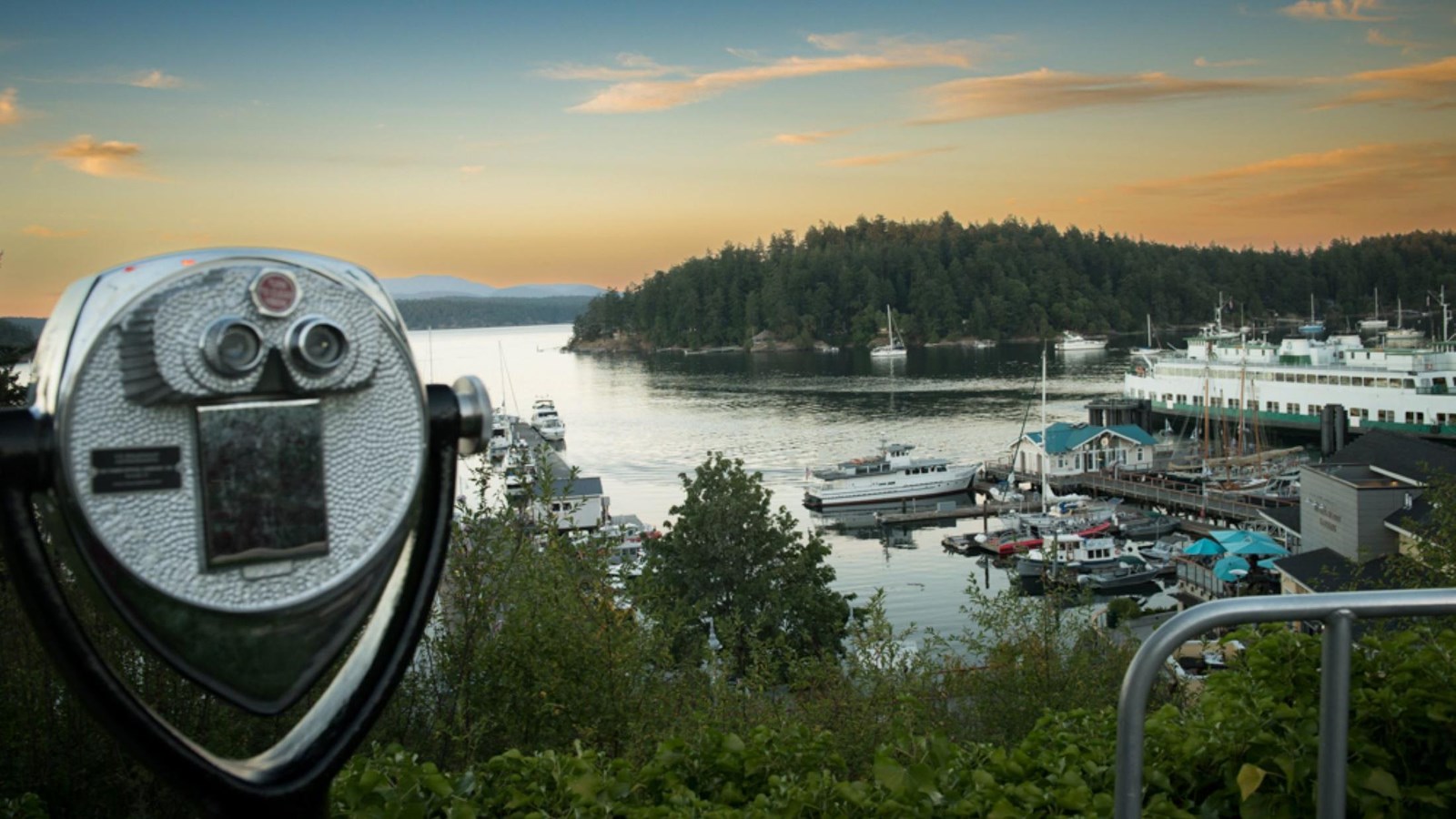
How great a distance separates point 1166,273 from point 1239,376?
188 ft

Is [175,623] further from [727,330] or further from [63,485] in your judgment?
[727,330]

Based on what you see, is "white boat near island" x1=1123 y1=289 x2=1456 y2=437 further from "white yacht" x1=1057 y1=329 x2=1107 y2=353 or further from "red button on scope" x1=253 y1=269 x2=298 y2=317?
"white yacht" x1=1057 y1=329 x2=1107 y2=353

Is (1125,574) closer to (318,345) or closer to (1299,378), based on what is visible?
(1299,378)

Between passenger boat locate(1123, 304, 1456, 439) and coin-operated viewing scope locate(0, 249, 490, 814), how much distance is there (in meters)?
32.3

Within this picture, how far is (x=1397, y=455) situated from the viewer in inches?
739

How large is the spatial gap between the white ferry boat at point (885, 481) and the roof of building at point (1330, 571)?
14.6 meters

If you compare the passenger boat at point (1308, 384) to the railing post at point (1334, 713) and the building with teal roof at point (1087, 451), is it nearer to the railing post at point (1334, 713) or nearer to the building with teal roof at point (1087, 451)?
the building with teal roof at point (1087, 451)

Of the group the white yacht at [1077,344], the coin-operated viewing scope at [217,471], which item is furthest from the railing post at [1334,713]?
the white yacht at [1077,344]

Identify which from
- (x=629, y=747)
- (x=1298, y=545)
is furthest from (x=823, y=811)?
(x=1298, y=545)

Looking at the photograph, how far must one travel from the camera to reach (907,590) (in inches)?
826

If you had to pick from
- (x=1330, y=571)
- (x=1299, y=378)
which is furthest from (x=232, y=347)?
(x=1299, y=378)

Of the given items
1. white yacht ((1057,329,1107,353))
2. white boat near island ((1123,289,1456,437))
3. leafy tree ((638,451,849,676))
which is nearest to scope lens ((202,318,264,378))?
leafy tree ((638,451,849,676))

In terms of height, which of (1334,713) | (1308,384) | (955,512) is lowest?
(955,512)

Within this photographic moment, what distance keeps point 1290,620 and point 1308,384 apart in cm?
3719
